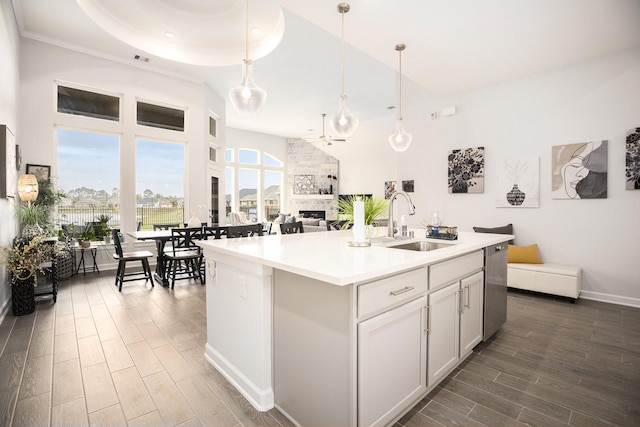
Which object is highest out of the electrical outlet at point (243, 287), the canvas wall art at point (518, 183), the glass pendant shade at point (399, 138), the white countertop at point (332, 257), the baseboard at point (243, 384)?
the glass pendant shade at point (399, 138)

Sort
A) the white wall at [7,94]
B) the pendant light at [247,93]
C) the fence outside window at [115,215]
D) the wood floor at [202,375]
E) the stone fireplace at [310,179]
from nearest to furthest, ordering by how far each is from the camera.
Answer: the wood floor at [202,375] < the pendant light at [247,93] < the white wall at [7,94] < the fence outside window at [115,215] < the stone fireplace at [310,179]

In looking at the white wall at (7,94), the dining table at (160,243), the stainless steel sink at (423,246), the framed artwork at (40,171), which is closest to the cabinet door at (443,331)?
the stainless steel sink at (423,246)

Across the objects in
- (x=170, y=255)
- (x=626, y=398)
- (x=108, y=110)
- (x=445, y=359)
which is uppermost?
(x=108, y=110)

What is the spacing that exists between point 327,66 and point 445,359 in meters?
4.73

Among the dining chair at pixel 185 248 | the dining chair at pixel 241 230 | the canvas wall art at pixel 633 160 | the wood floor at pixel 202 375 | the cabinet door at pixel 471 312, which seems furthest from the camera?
the dining chair at pixel 185 248

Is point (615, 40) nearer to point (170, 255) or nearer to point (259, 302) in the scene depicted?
point (259, 302)

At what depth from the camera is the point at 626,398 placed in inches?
72.9

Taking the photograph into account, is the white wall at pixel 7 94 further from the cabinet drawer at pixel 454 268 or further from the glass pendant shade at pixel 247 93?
the cabinet drawer at pixel 454 268

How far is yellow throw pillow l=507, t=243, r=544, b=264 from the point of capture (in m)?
4.09

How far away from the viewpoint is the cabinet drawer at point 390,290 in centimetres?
137

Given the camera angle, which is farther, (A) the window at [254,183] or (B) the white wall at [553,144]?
(A) the window at [254,183]

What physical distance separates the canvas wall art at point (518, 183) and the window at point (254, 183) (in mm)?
7726

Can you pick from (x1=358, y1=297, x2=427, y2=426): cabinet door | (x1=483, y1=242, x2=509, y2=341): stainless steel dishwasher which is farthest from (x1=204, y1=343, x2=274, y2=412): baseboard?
(x1=483, y1=242, x2=509, y2=341): stainless steel dishwasher

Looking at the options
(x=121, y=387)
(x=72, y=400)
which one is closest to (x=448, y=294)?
(x=121, y=387)
